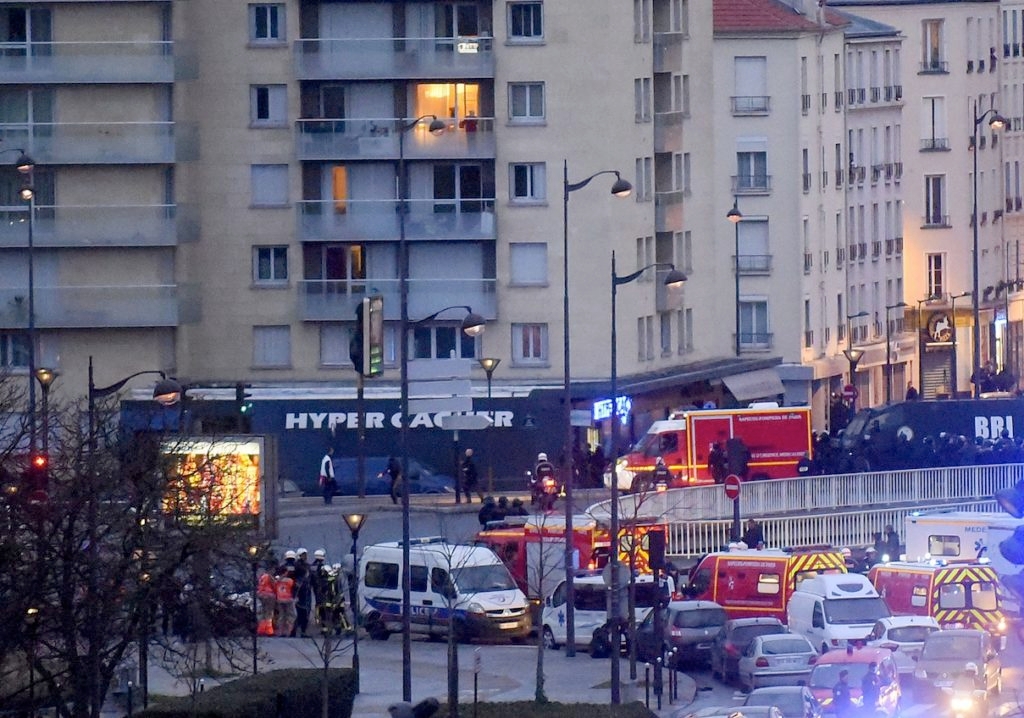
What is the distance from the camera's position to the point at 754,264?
86.1 meters

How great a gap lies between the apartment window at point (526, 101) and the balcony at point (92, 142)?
8.82 meters

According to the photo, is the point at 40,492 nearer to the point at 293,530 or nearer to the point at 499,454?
the point at 293,530

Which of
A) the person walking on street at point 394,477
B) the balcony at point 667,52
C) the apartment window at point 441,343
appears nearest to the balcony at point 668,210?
the balcony at point 667,52

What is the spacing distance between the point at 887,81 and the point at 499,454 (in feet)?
101

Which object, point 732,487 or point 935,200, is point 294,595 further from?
point 935,200

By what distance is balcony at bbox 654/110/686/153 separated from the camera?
78.2 m

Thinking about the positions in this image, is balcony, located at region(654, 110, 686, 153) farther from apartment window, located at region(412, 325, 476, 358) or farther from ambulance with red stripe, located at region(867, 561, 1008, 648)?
ambulance with red stripe, located at region(867, 561, 1008, 648)

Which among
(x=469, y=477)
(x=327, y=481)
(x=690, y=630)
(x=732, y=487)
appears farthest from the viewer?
(x=469, y=477)

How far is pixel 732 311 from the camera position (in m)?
84.7

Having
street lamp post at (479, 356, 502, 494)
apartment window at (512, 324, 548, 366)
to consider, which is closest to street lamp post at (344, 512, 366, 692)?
street lamp post at (479, 356, 502, 494)

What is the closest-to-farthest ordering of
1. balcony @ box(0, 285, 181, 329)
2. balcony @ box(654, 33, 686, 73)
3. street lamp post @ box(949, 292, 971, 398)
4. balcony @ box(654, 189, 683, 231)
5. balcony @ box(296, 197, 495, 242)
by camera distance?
balcony @ box(0, 285, 181, 329) < balcony @ box(296, 197, 495, 242) < balcony @ box(654, 33, 686, 73) < balcony @ box(654, 189, 683, 231) < street lamp post @ box(949, 292, 971, 398)

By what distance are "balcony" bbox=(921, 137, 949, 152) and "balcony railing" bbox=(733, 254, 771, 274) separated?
1881 centimetres

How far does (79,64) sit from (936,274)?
4000 centimetres

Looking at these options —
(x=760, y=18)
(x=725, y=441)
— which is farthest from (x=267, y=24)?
(x=760, y=18)
